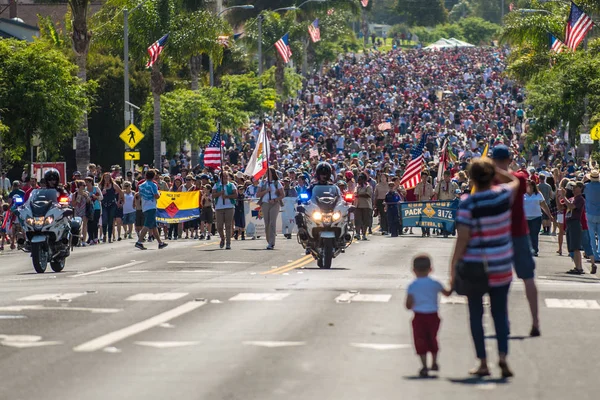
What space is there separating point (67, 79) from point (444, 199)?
14.0 m

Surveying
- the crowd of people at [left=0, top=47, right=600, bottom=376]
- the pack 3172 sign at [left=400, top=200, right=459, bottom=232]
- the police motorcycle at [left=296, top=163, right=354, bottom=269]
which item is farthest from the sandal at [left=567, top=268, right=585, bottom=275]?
the pack 3172 sign at [left=400, top=200, right=459, bottom=232]

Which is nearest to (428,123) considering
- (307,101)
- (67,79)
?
(307,101)

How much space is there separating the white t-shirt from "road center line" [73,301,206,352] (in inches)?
121

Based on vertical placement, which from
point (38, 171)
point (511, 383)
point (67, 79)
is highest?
point (67, 79)

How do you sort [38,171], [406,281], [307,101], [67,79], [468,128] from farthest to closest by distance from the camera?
[307,101]
[468,128]
[67,79]
[38,171]
[406,281]

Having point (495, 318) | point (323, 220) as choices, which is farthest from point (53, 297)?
point (495, 318)

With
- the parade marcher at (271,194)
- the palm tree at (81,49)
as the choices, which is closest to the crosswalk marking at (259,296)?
the parade marcher at (271,194)

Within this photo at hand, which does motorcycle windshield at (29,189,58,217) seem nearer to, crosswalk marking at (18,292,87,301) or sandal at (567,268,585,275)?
crosswalk marking at (18,292,87,301)

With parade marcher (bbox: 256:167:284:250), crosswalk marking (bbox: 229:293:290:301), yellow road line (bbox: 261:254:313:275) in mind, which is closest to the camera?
crosswalk marking (bbox: 229:293:290:301)

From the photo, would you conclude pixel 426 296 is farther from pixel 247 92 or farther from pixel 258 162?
pixel 247 92

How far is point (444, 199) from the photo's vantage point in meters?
35.7

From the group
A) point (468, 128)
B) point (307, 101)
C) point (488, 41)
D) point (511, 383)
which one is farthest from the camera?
point (488, 41)

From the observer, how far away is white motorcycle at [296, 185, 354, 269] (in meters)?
22.3

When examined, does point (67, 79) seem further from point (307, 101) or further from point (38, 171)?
point (307, 101)
